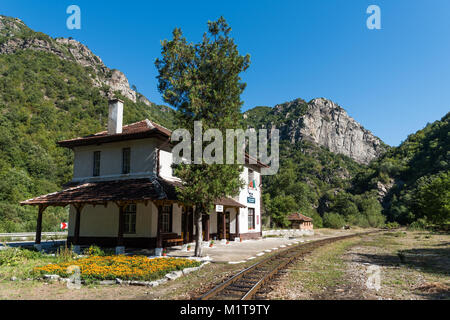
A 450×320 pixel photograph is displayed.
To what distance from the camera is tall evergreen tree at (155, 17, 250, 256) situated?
587 inches

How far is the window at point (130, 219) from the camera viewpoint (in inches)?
719

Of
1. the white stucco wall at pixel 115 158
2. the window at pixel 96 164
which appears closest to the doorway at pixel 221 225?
the white stucco wall at pixel 115 158

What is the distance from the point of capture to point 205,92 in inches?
613

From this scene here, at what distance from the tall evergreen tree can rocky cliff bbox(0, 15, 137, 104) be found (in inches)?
3933

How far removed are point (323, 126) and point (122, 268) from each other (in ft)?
535

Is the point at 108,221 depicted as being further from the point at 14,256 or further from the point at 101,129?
the point at 101,129

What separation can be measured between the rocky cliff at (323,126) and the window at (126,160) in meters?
123

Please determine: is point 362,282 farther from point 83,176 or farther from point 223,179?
point 83,176

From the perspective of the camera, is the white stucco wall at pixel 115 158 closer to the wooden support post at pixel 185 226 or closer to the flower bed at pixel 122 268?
the wooden support post at pixel 185 226

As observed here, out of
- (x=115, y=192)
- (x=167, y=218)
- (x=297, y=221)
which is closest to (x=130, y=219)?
(x=167, y=218)

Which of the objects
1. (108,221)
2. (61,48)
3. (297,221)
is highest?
(61,48)
